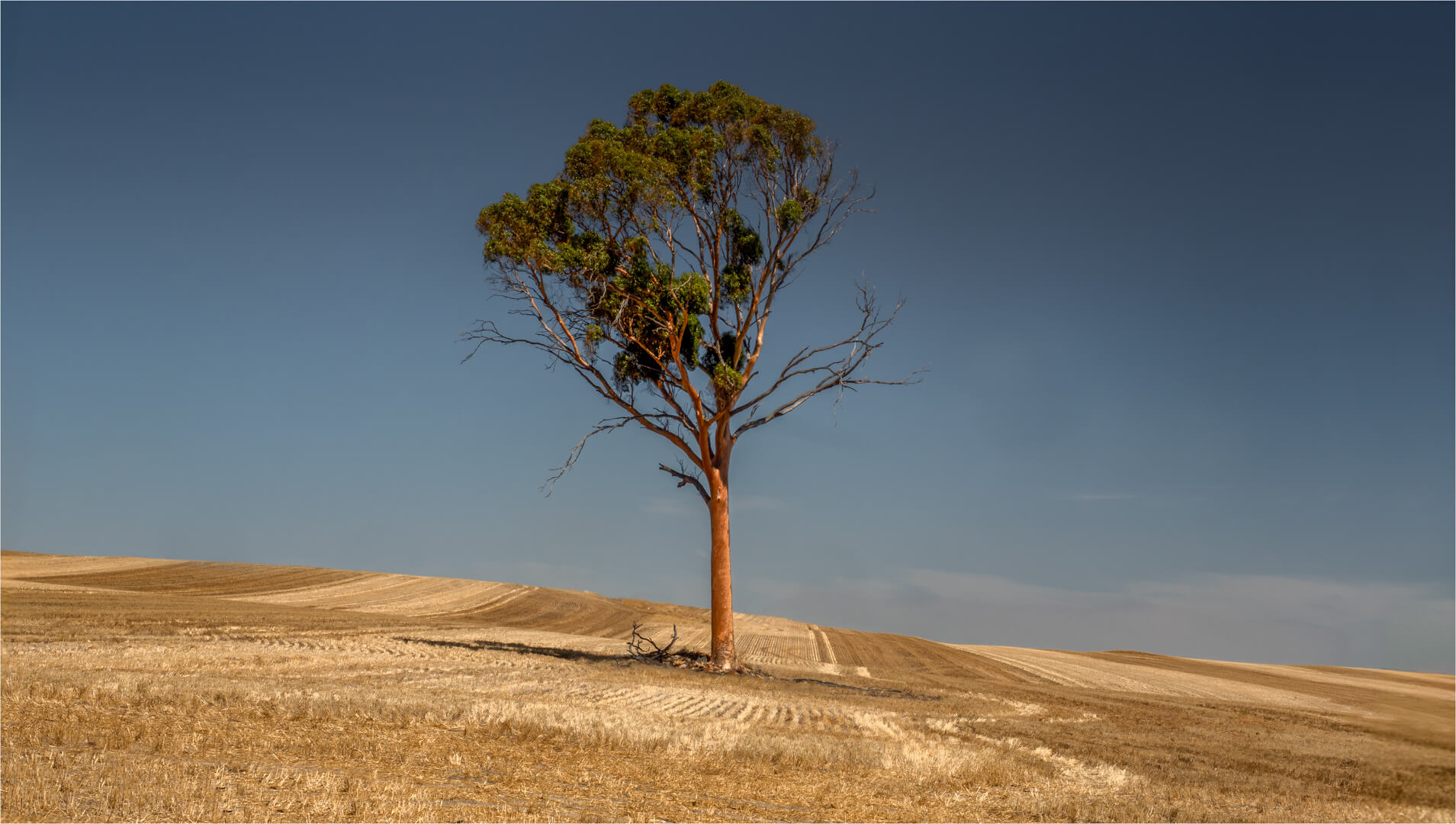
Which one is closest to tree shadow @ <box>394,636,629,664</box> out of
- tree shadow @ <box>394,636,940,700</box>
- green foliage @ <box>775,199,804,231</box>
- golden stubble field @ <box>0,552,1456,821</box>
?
tree shadow @ <box>394,636,940,700</box>

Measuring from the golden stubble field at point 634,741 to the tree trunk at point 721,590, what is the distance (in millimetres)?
1808

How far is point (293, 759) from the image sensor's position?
977 cm

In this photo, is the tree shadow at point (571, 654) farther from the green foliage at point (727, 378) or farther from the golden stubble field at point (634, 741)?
the green foliage at point (727, 378)

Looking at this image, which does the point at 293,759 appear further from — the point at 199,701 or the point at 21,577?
the point at 21,577

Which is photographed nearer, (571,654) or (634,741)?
(634,741)

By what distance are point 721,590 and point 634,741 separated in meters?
15.5

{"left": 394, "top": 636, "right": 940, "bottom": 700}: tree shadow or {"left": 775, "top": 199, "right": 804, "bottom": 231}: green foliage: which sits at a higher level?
{"left": 775, "top": 199, "right": 804, "bottom": 231}: green foliage

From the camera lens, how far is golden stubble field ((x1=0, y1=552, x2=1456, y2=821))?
7.21m

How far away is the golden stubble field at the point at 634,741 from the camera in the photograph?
23.7 feet

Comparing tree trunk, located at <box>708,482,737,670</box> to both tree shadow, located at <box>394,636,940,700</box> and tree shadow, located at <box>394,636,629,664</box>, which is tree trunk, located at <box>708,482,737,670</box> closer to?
tree shadow, located at <box>394,636,940,700</box>

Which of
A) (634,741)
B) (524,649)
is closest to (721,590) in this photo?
(524,649)

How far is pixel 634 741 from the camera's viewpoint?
39.7ft

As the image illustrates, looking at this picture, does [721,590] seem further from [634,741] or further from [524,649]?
[634,741]

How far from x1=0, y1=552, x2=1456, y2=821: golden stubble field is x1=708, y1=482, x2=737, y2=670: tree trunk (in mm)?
1808
